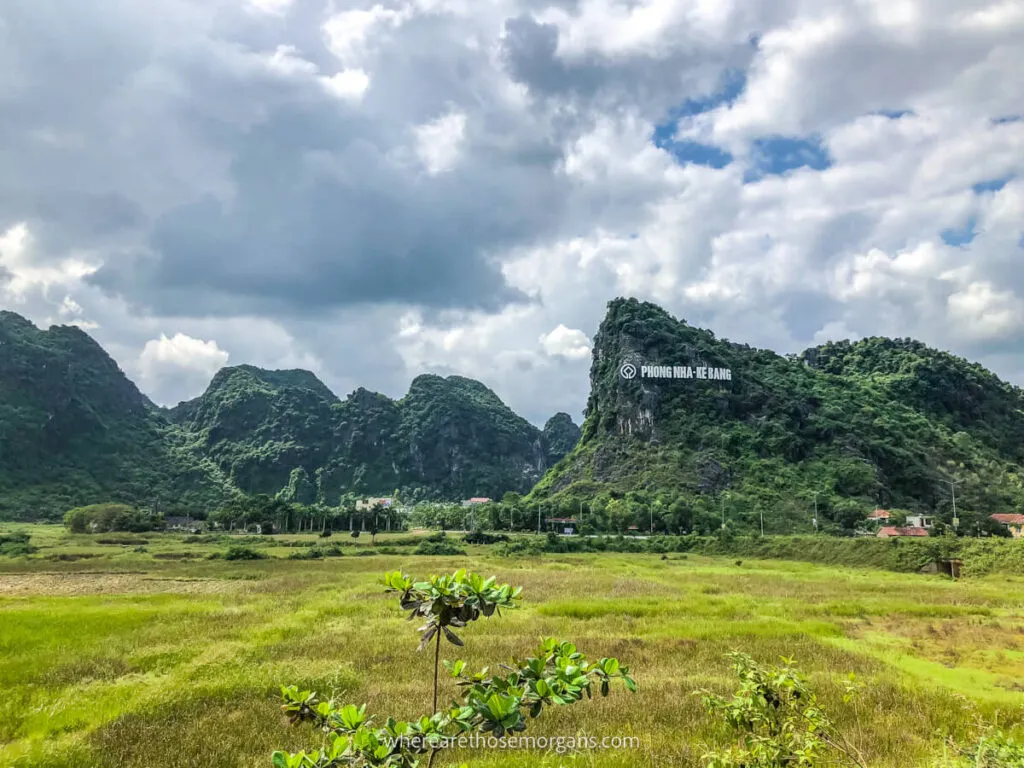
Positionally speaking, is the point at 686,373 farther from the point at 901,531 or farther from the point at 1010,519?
the point at 1010,519

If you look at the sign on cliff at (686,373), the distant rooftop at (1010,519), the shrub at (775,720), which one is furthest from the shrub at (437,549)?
the sign on cliff at (686,373)

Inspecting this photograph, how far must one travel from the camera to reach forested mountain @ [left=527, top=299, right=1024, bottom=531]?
7625 centimetres

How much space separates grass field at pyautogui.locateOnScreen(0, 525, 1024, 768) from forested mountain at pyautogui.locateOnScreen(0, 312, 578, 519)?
8384 cm

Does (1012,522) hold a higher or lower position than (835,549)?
higher

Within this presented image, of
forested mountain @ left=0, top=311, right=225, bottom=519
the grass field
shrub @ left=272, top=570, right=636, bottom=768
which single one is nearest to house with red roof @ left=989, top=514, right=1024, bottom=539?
the grass field

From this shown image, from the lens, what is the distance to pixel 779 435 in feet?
297

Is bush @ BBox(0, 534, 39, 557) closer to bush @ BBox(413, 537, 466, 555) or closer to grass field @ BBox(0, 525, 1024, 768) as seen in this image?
grass field @ BBox(0, 525, 1024, 768)

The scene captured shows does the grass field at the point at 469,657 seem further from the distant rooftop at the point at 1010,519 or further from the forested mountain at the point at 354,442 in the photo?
the forested mountain at the point at 354,442

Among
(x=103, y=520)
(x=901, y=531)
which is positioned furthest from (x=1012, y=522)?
(x=103, y=520)

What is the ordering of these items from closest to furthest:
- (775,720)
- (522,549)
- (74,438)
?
(775,720)
(522,549)
(74,438)

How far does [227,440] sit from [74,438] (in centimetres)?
4041

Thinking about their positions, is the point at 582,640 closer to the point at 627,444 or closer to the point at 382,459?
the point at 627,444

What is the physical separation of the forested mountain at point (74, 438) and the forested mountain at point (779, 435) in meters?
76.0

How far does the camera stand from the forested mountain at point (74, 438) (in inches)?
3991
